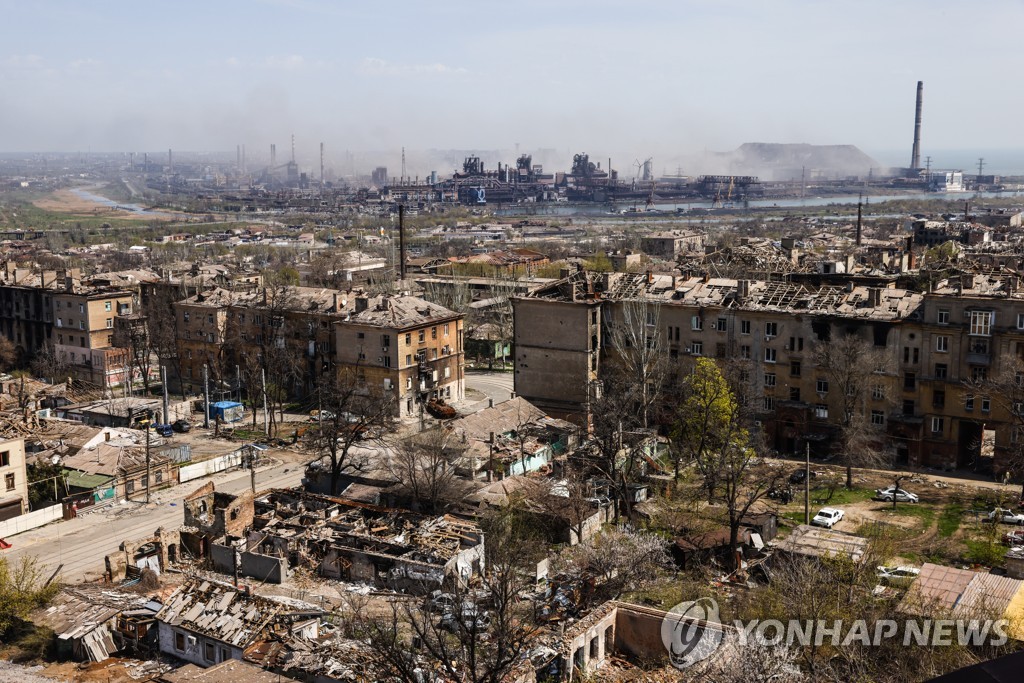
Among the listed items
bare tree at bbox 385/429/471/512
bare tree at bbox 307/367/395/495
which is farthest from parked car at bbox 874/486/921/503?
bare tree at bbox 307/367/395/495

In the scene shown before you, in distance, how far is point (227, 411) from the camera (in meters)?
28.9

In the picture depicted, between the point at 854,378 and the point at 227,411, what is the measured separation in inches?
693

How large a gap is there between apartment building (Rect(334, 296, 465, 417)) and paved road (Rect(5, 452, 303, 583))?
22.1 ft

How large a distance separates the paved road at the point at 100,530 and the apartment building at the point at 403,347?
266 inches

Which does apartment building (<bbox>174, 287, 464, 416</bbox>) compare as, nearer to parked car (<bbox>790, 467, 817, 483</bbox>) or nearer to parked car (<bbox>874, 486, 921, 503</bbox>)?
parked car (<bbox>790, 467, 817, 483</bbox>)

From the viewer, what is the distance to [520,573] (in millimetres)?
15305

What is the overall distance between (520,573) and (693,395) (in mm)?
9873

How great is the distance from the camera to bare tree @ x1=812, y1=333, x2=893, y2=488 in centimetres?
2333

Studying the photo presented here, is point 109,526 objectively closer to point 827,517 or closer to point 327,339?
point 327,339

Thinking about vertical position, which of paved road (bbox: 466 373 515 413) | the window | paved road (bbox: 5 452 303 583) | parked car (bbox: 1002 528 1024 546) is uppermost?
the window

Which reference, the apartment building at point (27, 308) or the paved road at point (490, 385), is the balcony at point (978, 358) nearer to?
the paved road at point (490, 385)

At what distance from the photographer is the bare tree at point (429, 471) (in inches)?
754

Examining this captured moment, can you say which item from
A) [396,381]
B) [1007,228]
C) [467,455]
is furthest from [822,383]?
[1007,228]

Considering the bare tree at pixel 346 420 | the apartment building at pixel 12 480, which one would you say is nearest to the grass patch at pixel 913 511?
the bare tree at pixel 346 420
